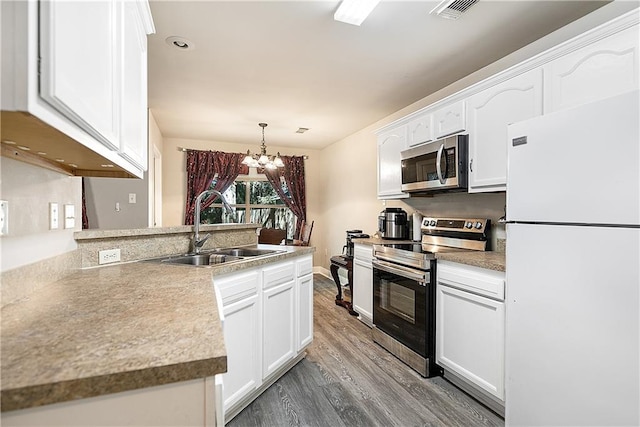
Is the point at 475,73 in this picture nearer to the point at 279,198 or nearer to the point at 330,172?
the point at 330,172

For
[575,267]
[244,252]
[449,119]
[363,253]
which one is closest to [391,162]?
[449,119]

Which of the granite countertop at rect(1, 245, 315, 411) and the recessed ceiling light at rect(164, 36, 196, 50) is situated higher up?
the recessed ceiling light at rect(164, 36, 196, 50)

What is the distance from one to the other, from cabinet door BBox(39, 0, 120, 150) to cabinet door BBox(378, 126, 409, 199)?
106 inches

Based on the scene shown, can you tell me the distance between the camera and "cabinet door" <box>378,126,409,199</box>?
10.8 ft

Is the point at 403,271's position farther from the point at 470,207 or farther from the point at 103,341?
the point at 103,341

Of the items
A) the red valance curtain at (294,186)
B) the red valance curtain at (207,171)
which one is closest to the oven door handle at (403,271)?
the red valance curtain at (294,186)

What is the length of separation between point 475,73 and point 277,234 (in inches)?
149

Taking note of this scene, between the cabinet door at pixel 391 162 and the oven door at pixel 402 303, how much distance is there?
0.87m

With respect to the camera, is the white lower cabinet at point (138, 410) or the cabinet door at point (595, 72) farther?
the cabinet door at point (595, 72)

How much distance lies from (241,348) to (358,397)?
33.0 inches

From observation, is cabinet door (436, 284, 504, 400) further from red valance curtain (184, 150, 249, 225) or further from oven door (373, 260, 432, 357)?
red valance curtain (184, 150, 249, 225)

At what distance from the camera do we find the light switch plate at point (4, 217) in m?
0.93

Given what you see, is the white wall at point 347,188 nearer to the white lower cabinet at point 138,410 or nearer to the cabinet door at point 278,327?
the cabinet door at point 278,327

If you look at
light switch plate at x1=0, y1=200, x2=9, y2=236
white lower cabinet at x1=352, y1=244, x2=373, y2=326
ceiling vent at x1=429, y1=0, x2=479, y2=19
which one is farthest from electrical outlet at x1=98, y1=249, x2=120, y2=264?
ceiling vent at x1=429, y1=0, x2=479, y2=19
